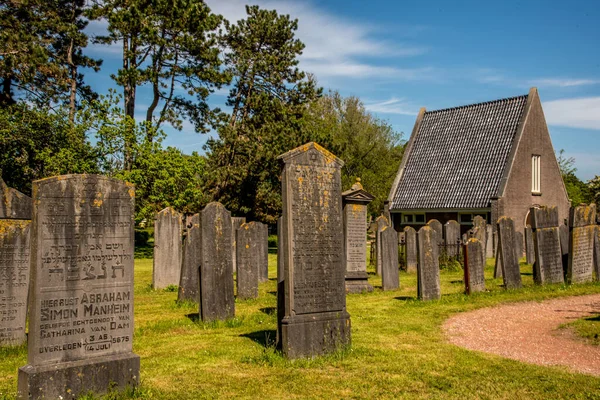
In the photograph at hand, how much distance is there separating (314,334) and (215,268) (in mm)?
3483

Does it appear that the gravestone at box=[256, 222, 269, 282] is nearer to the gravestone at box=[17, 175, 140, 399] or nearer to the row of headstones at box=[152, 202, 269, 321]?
the row of headstones at box=[152, 202, 269, 321]

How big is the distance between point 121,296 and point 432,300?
853 cm

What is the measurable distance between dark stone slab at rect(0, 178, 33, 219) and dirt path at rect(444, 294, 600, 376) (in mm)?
7363

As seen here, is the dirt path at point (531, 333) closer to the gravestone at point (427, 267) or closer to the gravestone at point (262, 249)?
the gravestone at point (427, 267)

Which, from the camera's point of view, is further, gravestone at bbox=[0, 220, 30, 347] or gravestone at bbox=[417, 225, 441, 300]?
gravestone at bbox=[417, 225, 441, 300]

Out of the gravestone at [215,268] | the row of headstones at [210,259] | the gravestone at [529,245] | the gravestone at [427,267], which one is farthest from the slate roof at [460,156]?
the gravestone at [215,268]

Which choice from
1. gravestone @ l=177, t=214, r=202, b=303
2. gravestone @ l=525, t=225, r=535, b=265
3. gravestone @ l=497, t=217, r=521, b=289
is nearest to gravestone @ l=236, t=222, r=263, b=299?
gravestone @ l=177, t=214, r=202, b=303

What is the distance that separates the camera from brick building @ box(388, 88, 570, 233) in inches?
1150

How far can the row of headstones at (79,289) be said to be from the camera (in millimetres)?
5863

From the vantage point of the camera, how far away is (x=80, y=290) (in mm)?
6121

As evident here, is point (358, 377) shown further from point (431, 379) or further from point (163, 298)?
point (163, 298)

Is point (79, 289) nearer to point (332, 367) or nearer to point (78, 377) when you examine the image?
point (78, 377)

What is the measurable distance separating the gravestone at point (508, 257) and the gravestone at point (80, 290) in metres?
10.9

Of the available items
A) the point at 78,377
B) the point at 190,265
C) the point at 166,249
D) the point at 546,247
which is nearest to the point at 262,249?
the point at 166,249
